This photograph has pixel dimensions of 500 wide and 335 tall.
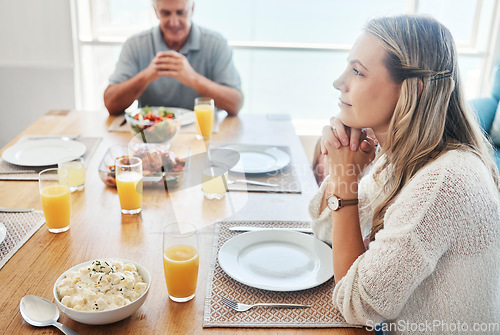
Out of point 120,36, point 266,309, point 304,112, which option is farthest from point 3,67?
point 266,309

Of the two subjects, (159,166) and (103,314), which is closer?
(103,314)

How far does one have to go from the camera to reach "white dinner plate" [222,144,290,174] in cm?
166

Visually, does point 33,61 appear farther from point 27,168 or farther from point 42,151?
point 27,168

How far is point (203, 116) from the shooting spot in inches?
78.3

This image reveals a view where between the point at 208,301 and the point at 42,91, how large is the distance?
2999 mm

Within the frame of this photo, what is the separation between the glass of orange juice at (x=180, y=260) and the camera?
96 centimetres

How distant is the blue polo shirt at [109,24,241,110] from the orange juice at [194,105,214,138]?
0.52 metres

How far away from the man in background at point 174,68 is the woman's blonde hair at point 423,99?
4.33 feet

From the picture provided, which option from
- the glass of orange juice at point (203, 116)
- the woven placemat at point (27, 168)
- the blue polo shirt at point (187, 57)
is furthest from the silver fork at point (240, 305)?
the blue polo shirt at point (187, 57)

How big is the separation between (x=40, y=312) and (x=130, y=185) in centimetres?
47

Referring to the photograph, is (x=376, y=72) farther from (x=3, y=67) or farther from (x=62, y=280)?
(x=3, y=67)

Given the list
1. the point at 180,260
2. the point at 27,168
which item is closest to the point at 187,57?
the point at 27,168

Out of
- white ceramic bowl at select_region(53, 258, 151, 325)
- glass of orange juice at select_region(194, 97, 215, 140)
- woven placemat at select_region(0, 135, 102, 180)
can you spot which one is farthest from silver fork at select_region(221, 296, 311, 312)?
glass of orange juice at select_region(194, 97, 215, 140)

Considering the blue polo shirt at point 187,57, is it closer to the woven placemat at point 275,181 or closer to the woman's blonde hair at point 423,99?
the woven placemat at point 275,181
